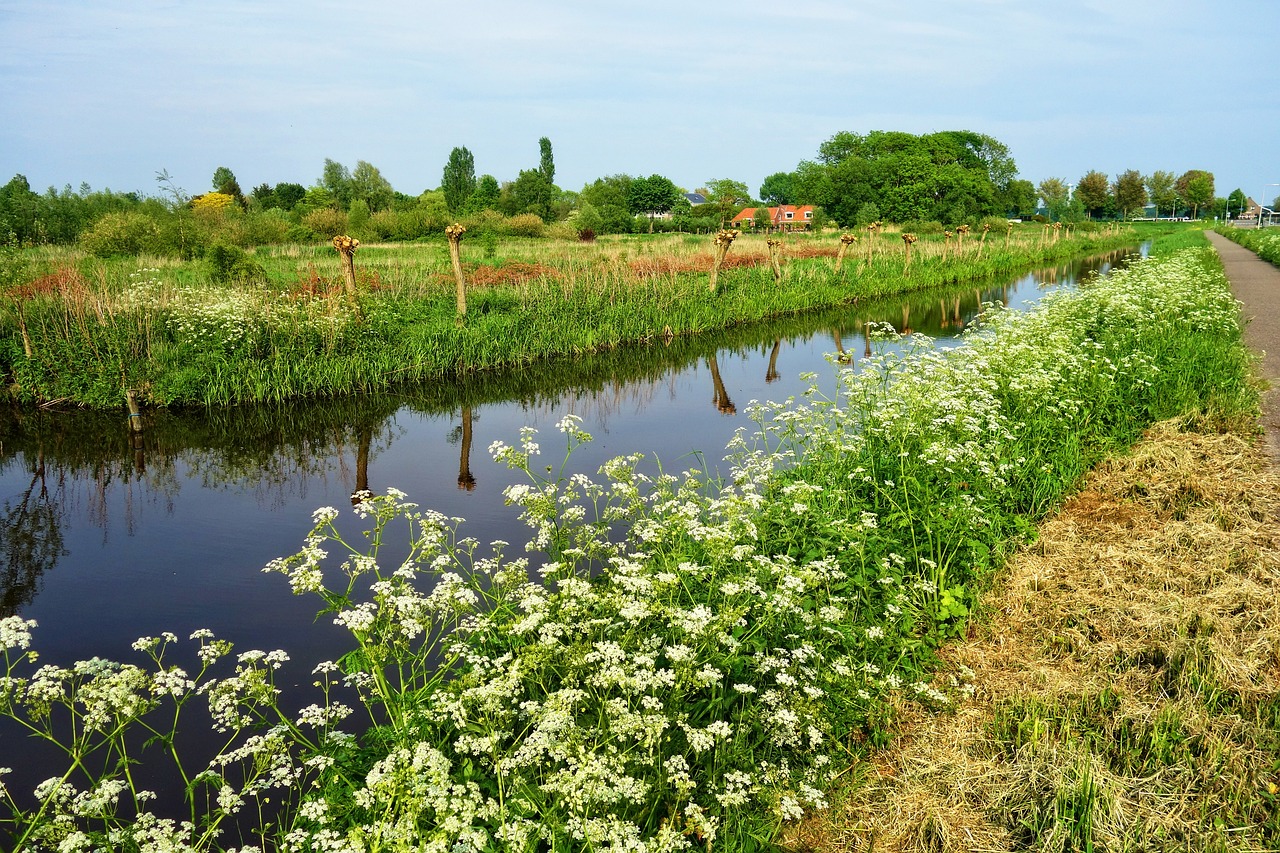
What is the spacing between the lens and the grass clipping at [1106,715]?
3.18 m

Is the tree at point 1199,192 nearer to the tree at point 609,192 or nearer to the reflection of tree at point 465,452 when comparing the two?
the tree at point 609,192

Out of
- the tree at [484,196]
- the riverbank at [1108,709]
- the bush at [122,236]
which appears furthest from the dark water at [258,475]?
the tree at [484,196]

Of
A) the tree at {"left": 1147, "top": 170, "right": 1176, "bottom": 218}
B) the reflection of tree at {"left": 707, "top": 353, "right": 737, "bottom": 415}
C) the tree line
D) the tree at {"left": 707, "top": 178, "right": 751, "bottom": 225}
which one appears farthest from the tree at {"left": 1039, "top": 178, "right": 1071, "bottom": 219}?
the reflection of tree at {"left": 707, "top": 353, "right": 737, "bottom": 415}

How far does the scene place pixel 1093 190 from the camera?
101 metres

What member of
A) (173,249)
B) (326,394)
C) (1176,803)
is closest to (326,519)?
(1176,803)

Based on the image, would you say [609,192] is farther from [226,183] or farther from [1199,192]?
[1199,192]

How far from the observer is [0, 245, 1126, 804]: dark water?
606 cm

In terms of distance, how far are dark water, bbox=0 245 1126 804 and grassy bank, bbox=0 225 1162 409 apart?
22.9 inches

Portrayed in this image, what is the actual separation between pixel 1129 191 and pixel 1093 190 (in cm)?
547

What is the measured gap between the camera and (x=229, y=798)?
3016 mm

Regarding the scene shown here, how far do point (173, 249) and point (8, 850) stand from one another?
104 ft

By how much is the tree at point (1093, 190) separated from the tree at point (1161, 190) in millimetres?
14950

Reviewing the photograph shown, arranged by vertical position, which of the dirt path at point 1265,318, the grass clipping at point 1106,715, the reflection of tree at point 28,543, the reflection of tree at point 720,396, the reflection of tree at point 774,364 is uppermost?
the dirt path at point 1265,318

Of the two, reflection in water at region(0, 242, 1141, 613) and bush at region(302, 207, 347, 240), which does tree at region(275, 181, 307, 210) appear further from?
reflection in water at region(0, 242, 1141, 613)
